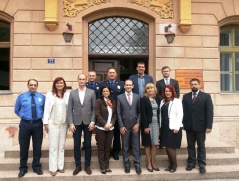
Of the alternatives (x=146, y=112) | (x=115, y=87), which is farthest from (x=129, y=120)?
(x=115, y=87)

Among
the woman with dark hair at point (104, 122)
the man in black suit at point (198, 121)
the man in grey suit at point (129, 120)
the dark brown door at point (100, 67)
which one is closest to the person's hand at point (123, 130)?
the man in grey suit at point (129, 120)

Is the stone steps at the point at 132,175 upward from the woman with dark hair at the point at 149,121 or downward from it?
downward

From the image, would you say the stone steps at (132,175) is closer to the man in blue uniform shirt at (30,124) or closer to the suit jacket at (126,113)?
the man in blue uniform shirt at (30,124)

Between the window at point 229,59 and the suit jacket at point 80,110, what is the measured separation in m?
5.66

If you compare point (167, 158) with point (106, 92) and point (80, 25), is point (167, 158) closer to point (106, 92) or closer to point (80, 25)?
point (106, 92)

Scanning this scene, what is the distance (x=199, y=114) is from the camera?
566 centimetres

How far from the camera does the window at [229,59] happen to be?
30.6ft

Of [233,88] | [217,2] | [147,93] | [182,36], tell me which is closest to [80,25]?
[182,36]

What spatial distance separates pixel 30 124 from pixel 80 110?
1.04 m

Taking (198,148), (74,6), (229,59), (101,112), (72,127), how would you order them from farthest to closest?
1. (229,59)
2. (74,6)
3. (198,148)
4. (101,112)
5. (72,127)

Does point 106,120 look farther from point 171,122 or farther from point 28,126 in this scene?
point 28,126

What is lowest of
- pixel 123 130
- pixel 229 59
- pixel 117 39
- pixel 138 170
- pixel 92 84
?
pixel 138 170

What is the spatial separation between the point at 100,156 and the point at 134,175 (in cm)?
81

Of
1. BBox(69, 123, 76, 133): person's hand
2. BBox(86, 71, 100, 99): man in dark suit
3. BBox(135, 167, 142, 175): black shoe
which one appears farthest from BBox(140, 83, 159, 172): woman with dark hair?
BBox(69, 123, 76, 133): person's hand
